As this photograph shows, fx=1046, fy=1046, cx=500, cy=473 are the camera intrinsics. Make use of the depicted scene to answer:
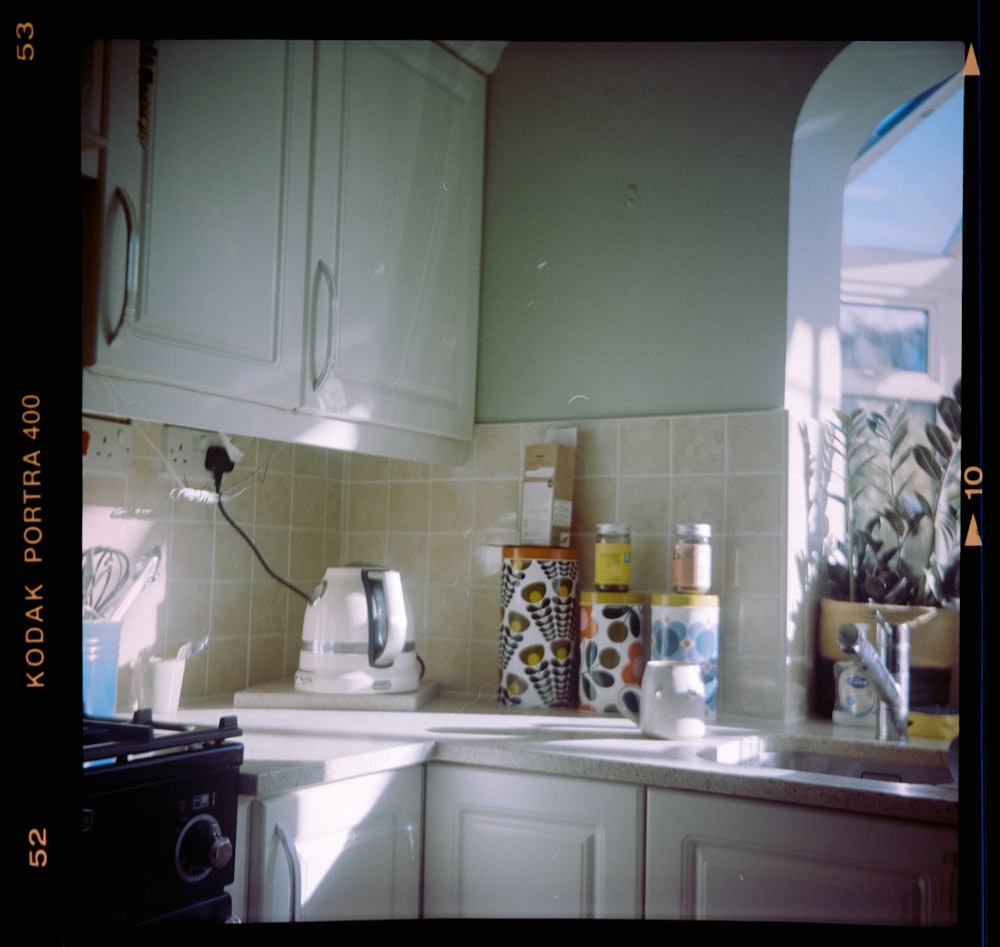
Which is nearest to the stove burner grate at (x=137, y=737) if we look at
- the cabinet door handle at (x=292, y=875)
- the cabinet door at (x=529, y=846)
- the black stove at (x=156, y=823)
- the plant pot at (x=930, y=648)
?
the black stove at (x=156, y=823)

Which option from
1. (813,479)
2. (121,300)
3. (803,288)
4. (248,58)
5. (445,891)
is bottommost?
(445,891)

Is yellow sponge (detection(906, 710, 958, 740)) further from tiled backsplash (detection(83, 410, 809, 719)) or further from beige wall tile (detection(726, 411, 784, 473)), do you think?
beige wall tile (detection(726, 411, 784, 473))

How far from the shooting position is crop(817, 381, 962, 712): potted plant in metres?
1.50

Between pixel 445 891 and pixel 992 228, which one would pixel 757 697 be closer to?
pixel 445 891

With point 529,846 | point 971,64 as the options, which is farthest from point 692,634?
point 971,64

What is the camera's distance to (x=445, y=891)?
1.31m

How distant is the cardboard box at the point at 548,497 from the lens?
1681mm

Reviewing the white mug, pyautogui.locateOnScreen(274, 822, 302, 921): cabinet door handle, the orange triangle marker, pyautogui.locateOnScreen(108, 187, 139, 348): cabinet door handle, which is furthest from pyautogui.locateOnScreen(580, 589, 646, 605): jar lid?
the orange triangle marker

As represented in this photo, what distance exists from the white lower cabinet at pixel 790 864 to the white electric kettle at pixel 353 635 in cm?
54

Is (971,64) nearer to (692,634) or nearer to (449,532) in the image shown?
(692,634)

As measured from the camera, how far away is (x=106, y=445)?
150cm

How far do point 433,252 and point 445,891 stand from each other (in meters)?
0.98

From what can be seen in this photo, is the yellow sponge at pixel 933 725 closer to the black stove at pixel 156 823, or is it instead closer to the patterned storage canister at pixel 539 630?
the patterned storage canister at pixel 539 630

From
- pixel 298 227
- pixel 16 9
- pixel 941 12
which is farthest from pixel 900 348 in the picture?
pixel 16 9
